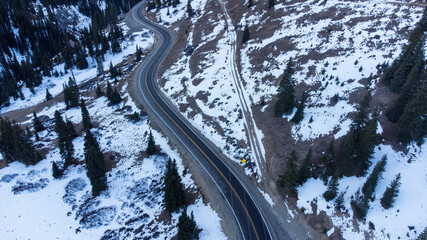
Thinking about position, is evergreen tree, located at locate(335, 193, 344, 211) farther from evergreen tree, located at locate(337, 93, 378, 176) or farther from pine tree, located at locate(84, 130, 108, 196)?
pine tree, located at locate(84, 130, 108, 196)

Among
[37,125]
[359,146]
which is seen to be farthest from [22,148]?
[359,146]

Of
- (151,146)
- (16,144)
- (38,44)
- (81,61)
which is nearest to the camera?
Answer: (16,144)

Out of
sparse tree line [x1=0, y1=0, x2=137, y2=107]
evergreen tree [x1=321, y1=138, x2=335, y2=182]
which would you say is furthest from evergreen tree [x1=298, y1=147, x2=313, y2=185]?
sparse tree line [x1=0, y1=0, x2=137, y2=107]

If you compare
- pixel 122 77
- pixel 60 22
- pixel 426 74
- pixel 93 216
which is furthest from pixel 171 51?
pixel 60 22

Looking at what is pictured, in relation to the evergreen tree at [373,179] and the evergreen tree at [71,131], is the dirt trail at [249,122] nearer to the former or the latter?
the evergreen tree at [373,179]

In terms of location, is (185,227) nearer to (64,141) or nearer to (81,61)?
(64,141)

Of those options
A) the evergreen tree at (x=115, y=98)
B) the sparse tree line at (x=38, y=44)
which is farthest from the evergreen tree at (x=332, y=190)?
the sparse tree line at (x=38, y=44)

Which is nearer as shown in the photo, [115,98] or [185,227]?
[185,227]
